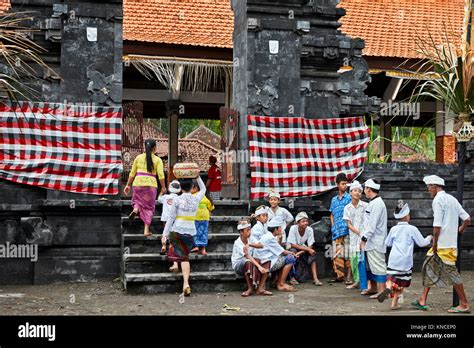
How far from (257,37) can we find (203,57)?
5.41m

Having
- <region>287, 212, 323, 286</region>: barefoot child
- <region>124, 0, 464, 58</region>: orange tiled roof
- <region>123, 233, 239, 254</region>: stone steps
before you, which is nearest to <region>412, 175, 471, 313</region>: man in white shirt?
<region>287, 212, 323, 286</region>: barefoot child

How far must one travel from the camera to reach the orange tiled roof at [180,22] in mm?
17656

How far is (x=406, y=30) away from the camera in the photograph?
20.6 m

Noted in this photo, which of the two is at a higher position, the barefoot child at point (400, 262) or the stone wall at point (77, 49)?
the stone wall at point (77, 49)

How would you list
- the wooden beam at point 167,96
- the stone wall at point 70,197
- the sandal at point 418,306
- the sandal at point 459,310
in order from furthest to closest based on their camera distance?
the wooden beam at point 167,96, the stone wall at point 70,197, the sandal at point 418,306, the sandal at point 459,310

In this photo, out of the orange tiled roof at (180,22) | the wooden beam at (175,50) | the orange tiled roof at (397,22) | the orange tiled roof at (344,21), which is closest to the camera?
the wooden beam at (175,50)

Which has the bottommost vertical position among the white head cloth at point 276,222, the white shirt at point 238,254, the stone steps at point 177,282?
the stone steps at point 177,282

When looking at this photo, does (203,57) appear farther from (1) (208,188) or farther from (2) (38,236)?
(2) (38,236)

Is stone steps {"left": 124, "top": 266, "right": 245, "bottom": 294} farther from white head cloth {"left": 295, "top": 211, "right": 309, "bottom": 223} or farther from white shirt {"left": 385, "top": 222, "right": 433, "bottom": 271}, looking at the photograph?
white shirt {"left": 385, "top": 222, "right": 433, "bottom": 271}

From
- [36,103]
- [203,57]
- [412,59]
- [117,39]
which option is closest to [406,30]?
[412,59]

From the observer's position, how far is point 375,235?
9.82 m

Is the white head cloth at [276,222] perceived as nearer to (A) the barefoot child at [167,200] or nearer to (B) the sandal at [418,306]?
(A) the barefoot child at [167,200]

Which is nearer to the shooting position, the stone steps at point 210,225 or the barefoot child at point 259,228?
the barefoot child at point 259,228

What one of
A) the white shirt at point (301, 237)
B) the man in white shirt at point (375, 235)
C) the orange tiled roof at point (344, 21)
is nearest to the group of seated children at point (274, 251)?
the white shirt at point (301, 237)
